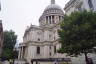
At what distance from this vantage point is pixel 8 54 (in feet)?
147

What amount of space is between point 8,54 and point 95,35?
33.2 m

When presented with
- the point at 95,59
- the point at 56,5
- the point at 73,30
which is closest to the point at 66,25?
the point at 73,30

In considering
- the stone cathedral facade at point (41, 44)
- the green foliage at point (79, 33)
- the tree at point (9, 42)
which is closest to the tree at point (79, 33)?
the green foliage at point (79, 33)

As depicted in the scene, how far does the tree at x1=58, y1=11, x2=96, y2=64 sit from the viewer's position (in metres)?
16.1

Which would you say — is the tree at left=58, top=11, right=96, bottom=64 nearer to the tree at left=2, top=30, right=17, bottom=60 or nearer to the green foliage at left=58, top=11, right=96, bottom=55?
the green foliage at left=58, top=11, right=96, bottom=55

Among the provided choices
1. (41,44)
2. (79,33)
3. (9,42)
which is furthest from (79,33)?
(9,42)

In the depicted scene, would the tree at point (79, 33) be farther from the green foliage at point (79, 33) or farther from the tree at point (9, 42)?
the tree at point (9, 42)

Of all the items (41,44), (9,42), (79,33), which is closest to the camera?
(79,33)

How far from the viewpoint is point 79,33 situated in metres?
16.6

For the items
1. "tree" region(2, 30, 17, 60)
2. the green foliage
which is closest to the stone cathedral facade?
"tree" region(2, 30, 17, 60)

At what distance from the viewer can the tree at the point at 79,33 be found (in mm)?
16062

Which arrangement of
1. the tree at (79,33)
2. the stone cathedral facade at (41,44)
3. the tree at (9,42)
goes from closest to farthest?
1. the tree at (79,33)
2. the stone cathedral facade at (41,44)
3. the tree at (9,42)

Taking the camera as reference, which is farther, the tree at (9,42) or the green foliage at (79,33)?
the tree at (9,42)

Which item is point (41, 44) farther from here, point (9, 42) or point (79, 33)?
point (79, 33)
